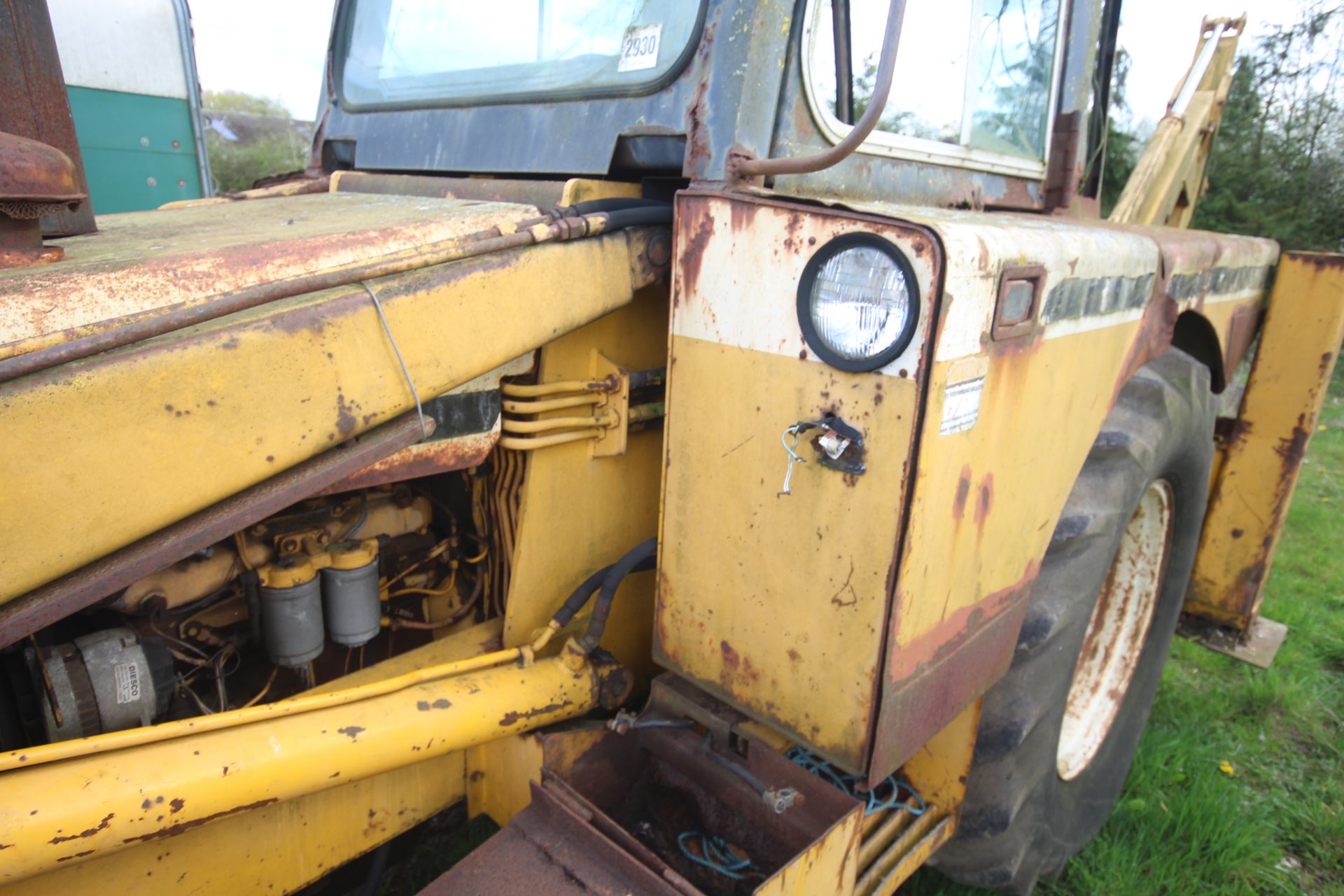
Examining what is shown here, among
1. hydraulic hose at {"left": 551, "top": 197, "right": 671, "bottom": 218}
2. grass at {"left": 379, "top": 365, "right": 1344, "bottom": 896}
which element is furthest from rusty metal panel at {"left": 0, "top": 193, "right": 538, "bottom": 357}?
grass at {"left": 379, "top": 365, "right": 1344, "bottom": 896}

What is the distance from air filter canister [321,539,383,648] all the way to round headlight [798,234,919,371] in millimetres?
816

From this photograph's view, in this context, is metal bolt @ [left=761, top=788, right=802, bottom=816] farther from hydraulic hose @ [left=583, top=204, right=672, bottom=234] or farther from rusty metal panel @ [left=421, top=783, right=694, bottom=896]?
hydraulic hose @ [left=583, top=204, right=672, bottom=234]

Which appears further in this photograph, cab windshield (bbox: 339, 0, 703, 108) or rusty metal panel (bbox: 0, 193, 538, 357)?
cab windshield (bbox: 339, 0, 703, 108)

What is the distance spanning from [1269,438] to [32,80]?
9.56 ft

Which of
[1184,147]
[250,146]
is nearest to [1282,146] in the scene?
[1184,147]

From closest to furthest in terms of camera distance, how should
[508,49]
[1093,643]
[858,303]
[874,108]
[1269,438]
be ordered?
[874,108] < [858,303] < [508,49] < [1093,643] < [1269,438]

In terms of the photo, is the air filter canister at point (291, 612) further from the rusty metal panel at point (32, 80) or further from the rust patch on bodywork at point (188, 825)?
the rusty metal panel at point (32, 80)

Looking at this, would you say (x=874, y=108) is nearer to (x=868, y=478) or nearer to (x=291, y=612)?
(x=868, y=478)

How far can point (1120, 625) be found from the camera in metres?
2.27

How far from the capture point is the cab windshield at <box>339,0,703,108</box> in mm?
1465

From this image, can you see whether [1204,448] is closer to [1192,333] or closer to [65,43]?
[1192,333]

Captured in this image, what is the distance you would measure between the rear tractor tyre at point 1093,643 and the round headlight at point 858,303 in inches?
28.0

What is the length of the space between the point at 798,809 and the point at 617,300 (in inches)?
33.3

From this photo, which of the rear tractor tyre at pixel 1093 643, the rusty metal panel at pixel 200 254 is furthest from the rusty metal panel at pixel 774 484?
the rear tractor tyre at pixel 1093 643
